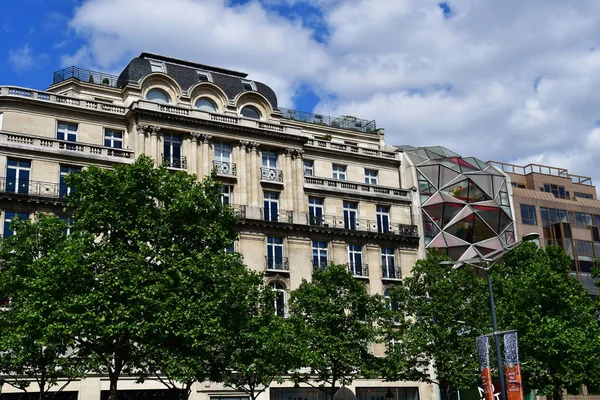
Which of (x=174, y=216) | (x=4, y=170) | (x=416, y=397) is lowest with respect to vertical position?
(x=416, y=397)

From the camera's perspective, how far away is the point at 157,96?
5381cm

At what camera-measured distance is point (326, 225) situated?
5566 centimetres

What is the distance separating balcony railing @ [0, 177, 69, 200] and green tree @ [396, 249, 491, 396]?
22523mm

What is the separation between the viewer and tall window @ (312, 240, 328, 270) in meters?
54.2

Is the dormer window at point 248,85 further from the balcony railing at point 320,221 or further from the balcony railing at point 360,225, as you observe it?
the balcony railing at point 360,225

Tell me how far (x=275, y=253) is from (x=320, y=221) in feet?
16.0

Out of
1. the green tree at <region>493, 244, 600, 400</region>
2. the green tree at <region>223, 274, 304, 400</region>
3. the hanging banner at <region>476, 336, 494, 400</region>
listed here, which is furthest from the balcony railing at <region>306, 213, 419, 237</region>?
the hanging banner at <region>476, 336, 494, 400</region>

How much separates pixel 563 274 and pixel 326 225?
16932 millimetres

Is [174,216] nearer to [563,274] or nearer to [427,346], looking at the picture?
[427,346]

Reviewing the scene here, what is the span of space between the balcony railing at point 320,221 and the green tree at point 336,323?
8.26 meters

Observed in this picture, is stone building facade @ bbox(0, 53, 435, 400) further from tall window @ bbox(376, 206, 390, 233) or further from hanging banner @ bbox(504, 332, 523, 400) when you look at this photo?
hanging banner @ bbox(504, 332, 523, 400)

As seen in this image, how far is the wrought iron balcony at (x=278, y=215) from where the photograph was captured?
176 ft

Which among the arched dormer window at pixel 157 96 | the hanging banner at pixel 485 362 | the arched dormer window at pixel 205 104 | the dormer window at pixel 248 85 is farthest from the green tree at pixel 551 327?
the arched dormer window at pixel 157 96

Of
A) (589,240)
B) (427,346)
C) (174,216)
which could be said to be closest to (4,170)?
(174,216)
